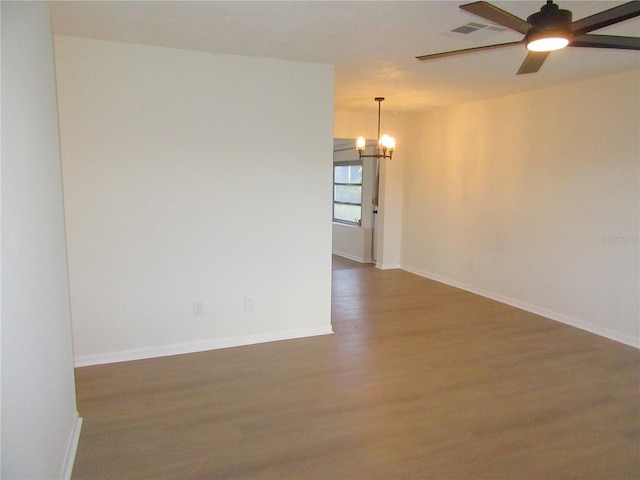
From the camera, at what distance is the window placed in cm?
840

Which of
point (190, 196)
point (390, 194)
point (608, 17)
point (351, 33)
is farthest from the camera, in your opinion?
point (390, 194)

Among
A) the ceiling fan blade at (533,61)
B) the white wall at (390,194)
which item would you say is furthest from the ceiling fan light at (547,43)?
the white wall at (390,194)

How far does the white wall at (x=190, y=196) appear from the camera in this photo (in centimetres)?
326

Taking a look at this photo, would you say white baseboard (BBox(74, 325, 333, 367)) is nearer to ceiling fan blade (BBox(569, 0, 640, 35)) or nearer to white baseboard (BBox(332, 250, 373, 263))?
ceiling fan blade (BBox(569, 0, 640, 35))

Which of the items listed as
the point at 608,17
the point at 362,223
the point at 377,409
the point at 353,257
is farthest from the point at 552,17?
the point at 353,257

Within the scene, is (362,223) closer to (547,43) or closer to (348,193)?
(348,193)

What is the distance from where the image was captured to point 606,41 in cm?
215

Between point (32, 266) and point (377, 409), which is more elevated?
point (32, 266)

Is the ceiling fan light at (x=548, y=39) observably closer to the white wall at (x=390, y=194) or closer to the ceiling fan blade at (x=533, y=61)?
the ceiling fan blade at (x=533, y=61)

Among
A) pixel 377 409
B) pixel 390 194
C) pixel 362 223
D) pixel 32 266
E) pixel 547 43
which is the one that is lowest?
pixel 377 409

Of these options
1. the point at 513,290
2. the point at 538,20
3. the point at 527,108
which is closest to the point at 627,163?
the point at 527,108

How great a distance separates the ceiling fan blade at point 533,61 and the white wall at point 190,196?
177 centimetres

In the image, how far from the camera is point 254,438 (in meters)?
2.49

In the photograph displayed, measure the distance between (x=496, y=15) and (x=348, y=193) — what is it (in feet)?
22.5
